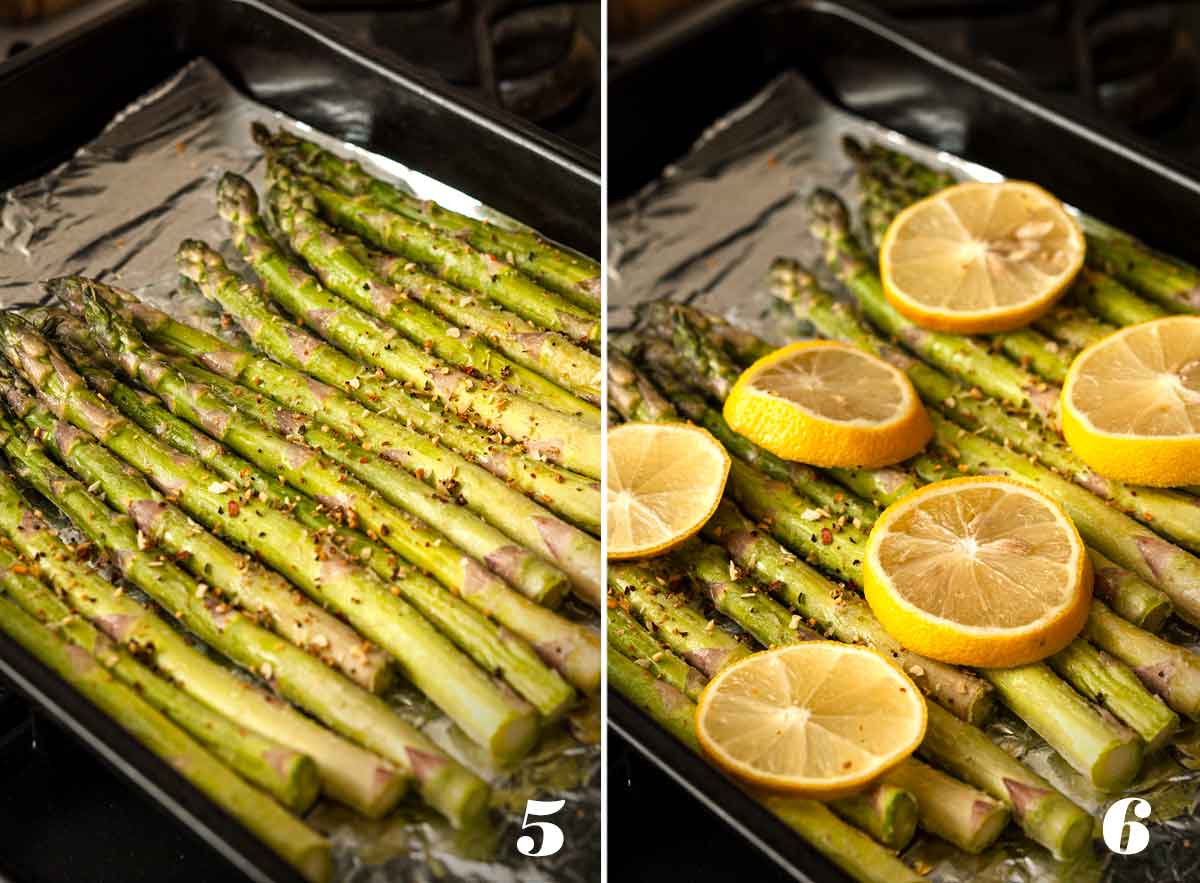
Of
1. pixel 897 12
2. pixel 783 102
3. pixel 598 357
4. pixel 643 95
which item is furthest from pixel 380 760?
pixel 897 12

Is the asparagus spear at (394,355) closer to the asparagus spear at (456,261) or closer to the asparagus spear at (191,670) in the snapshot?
the asparagus spear at (456,261)

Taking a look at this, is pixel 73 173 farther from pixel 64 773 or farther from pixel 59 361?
pixel 64 773

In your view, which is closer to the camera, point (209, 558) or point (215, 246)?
point (209, 558)

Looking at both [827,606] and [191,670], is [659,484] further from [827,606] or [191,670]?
[191,670]

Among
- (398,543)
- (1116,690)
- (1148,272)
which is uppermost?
(398,543)

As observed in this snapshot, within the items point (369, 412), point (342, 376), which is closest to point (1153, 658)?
point (369, 412)

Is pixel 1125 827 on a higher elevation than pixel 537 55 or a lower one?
lower

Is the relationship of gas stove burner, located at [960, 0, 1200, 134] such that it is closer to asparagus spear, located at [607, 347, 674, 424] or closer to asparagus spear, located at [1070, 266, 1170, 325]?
asparagus spear, located at [1070, 266, 1170, 325]
